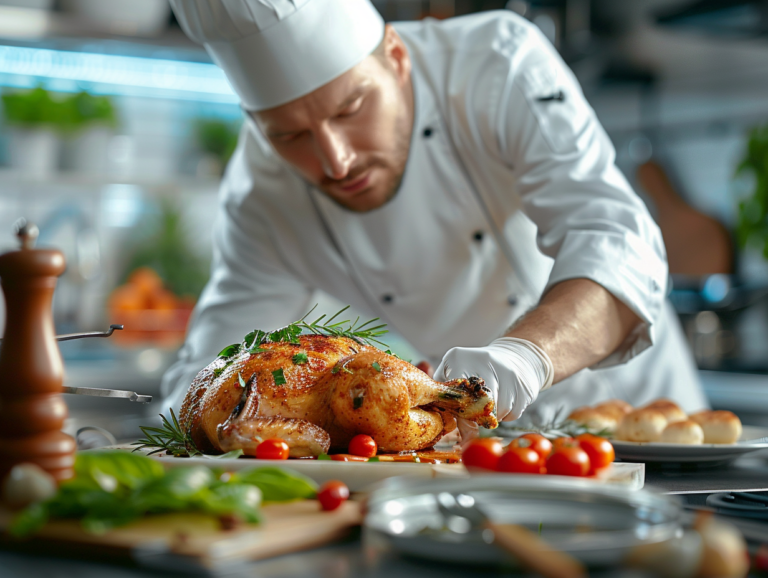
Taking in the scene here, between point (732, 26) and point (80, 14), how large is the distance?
2.85m

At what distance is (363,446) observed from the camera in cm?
109

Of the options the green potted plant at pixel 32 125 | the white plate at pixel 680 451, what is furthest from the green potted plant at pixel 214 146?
the white plate at pixel 680 451

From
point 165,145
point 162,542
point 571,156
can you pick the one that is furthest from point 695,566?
point 165,145

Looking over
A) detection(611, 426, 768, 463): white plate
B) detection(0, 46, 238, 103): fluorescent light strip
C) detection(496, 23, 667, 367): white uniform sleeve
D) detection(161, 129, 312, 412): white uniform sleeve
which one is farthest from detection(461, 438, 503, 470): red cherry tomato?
detection(0, 46, 238, 103): fluorescent light strip

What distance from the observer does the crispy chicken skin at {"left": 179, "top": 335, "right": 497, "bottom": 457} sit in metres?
1.09

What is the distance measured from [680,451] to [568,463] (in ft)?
1.58

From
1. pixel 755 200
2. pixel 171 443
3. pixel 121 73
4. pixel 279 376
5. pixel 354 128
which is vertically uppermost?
pixel 121 73

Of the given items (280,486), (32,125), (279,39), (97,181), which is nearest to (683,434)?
(280,486)

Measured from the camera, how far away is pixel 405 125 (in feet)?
6.15

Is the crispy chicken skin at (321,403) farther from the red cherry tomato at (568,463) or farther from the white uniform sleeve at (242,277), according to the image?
the white uniform sleeve at (242,277)

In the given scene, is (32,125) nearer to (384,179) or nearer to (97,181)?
(97,181)

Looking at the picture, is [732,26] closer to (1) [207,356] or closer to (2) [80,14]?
(1) [207,356]

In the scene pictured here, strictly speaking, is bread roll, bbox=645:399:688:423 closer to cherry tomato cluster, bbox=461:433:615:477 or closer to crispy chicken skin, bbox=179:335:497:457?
crispy chicken skin, bbox=179:335:497:457

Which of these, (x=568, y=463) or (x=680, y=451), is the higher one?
(x=568, y=463)
